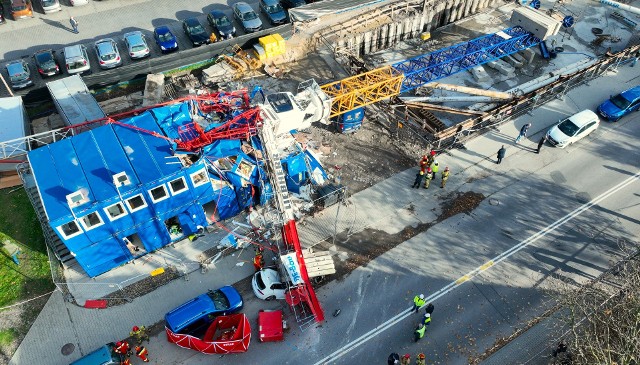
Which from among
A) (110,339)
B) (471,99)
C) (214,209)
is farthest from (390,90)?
(110,339)

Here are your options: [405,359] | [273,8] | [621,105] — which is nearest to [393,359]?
[405,359]

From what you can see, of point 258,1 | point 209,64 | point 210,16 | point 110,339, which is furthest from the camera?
point 258,1

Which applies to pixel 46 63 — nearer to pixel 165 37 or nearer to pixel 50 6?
pixel 165 37

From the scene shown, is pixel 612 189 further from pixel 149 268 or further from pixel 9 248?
pixel 9 248

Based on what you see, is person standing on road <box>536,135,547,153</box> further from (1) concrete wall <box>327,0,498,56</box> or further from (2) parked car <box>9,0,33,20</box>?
(2) parked car <box>9,0,33,20</box>

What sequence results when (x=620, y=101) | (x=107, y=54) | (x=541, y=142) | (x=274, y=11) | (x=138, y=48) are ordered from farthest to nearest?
(x=274, y=11), (x=138, y=48), (x=107, y=54), (x=620, y=101), (x=541, y=142)

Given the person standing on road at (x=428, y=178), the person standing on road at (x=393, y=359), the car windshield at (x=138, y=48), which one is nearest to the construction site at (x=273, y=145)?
the person standing on road at (x=428, y=178)
